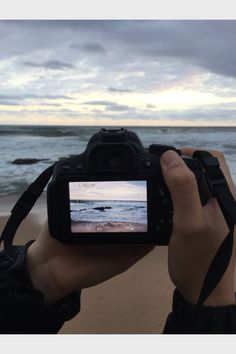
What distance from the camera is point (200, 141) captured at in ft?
41.3

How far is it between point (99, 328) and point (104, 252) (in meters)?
1.08

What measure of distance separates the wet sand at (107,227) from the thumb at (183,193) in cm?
10

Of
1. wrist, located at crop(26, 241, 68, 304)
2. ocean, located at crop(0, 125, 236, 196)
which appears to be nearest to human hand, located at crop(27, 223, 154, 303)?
wrist, located at crop(26, 241, 68, 304)

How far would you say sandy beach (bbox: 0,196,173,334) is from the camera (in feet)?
6.38

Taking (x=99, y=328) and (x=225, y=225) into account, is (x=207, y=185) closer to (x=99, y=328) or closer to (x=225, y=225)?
(x=225, y=225)

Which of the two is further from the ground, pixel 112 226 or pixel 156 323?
pixel 112 226

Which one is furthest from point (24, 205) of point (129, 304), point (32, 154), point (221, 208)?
point (32, 154)

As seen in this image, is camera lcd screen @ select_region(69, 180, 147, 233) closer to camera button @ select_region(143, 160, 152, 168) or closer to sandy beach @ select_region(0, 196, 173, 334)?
camera button @ select_region(143, 160, 152, 168)

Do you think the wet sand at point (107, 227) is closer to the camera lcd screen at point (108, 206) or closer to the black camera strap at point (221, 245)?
the camera lcd screen at point (108, 206)

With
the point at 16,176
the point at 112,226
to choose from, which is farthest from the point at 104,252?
the point at 16,176

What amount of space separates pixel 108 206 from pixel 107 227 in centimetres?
4

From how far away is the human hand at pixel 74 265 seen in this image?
961 mm

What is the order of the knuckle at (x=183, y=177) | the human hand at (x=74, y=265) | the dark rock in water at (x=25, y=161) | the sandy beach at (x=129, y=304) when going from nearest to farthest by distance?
the knuckle at (x=183, y=177) < the human hand at (x=74, y=265) < the sandy beach at (x=129, y=304) < the dark rock in water at (x=25, y=161)

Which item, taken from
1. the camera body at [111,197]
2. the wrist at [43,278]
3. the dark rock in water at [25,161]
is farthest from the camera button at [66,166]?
the dark rock in water at [25,161]
